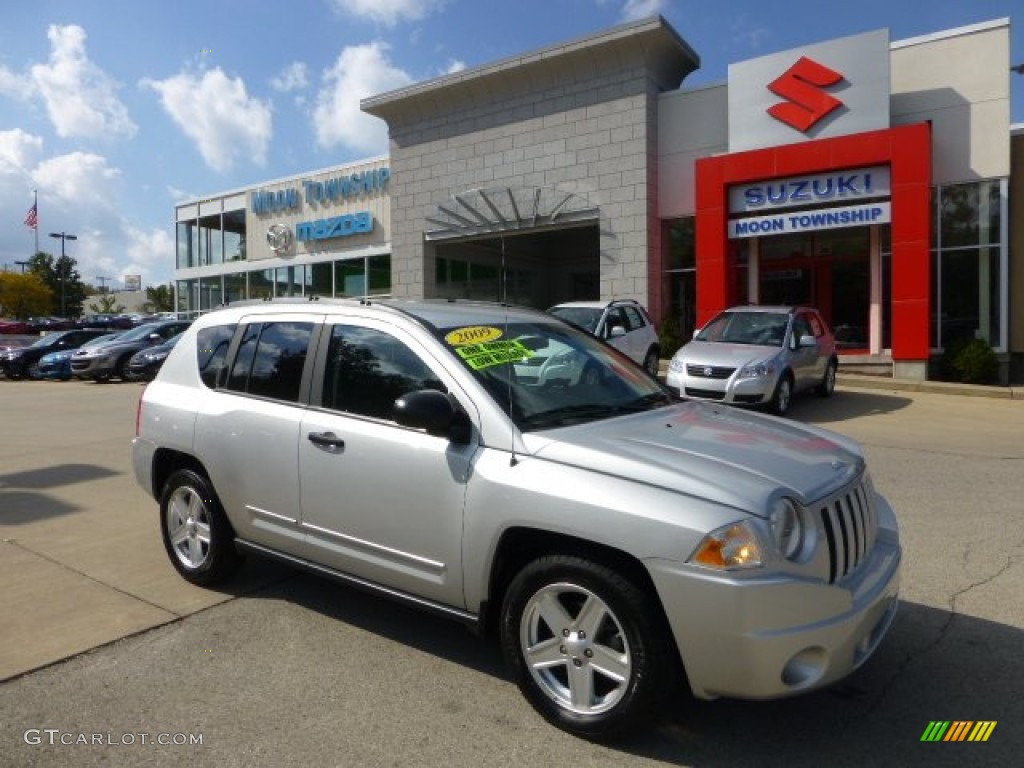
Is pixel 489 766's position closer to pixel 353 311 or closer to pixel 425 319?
pixel 425 319

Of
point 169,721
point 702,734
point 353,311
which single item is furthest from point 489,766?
point 353,311

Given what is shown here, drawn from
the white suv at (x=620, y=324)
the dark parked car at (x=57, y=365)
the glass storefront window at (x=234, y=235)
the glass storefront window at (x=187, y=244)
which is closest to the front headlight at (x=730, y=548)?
the white suv at (x=620, y=324)

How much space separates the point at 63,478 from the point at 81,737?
556cm

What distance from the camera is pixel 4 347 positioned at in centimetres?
2402

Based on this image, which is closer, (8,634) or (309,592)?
(8,634)

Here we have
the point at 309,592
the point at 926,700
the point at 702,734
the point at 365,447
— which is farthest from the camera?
the point at 309,592

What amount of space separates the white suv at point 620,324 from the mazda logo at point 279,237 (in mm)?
20611

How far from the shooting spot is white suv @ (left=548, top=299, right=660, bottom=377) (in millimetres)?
13758

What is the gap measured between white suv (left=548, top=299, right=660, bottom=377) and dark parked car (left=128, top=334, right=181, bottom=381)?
10.9m

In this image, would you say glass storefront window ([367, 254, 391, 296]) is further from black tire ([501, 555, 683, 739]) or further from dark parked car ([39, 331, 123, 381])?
black tire ([501, 555, 683, 739])

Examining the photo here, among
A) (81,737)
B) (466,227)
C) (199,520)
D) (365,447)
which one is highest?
(466,227)

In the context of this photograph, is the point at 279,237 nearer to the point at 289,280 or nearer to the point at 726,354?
the point at 289,280

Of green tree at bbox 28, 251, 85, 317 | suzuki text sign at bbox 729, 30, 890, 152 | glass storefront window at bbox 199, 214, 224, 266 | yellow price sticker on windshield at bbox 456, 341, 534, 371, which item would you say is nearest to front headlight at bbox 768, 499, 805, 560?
yellow price sticker on windshield at bbox 456, 341, 534, 371

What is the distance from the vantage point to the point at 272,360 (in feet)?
14.4
